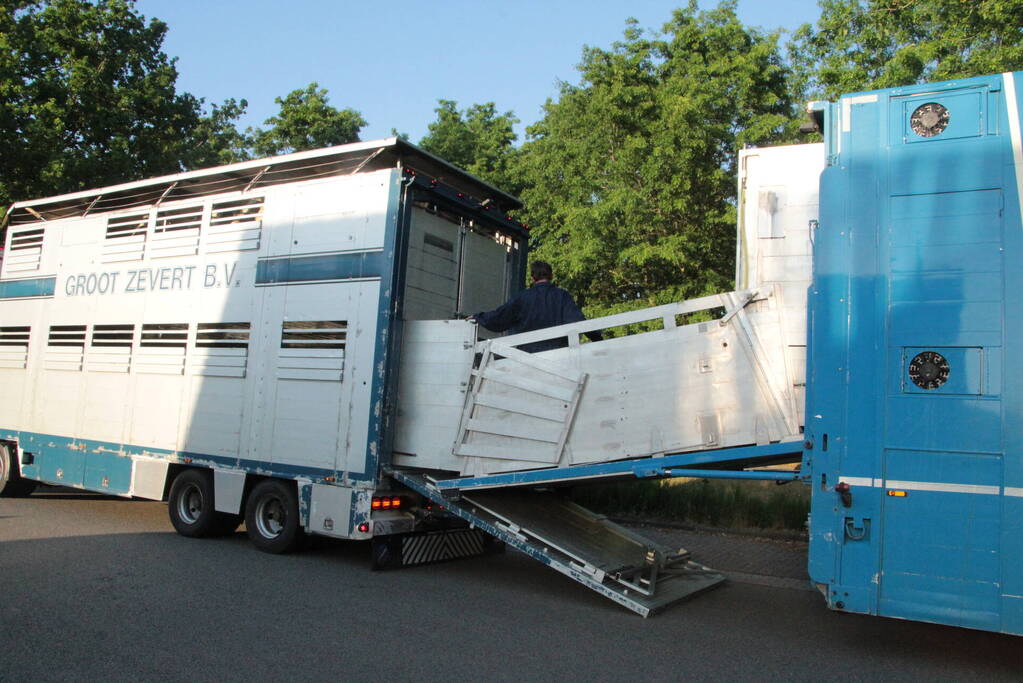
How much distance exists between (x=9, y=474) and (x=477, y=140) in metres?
21.7

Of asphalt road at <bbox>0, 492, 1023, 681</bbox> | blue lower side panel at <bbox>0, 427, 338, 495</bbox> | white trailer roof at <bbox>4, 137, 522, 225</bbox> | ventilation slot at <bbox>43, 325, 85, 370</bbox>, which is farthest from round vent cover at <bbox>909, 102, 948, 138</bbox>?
ventilation slot at <bbox>43, 325, 85, 370</bbox>

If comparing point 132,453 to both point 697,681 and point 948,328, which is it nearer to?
point 697,681

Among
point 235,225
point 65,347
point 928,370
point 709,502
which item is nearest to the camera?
point 928,370

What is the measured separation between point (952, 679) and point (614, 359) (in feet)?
10.0

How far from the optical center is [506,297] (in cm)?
942

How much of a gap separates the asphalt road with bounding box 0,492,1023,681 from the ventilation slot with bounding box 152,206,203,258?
335cm

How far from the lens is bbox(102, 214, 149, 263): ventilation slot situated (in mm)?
9797

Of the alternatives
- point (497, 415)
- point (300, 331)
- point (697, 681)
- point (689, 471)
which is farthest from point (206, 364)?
point (697, 681)

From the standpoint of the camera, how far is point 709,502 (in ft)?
34.3

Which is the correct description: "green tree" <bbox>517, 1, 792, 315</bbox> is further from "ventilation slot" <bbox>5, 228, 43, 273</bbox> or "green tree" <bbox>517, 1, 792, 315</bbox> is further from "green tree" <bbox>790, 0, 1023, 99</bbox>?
"ventilation slot" <bbox>5, 228, 43, 273</bbox>

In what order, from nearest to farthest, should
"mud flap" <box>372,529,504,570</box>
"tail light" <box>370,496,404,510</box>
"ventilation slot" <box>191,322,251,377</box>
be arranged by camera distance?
1. "tail light" <box>370,496,404,510</box>
2. "mud flap" <box>372,529,504,570</box>
3. "ventilation slot" <box>191,322,251,377</box>

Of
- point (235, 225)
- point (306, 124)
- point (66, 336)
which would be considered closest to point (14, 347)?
point (66, 336)

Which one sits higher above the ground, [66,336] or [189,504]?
[66,336]

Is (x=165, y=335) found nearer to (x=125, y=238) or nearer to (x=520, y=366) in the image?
(x=125, y=238)
